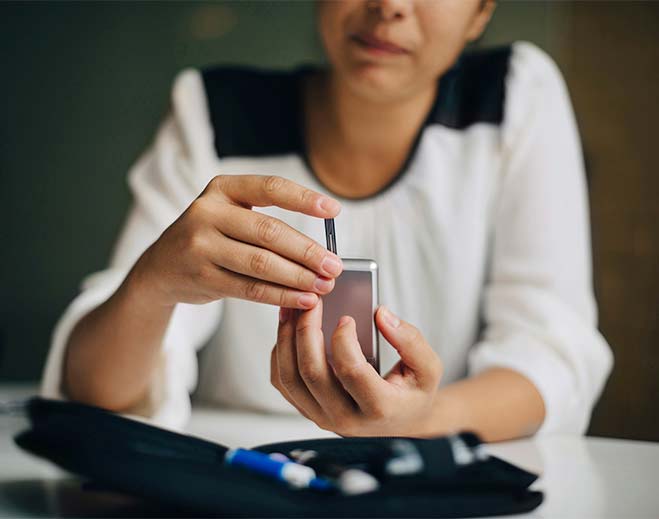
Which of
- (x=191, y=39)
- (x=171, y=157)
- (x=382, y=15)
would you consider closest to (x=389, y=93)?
(x=382, y=15)

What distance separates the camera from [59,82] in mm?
1141

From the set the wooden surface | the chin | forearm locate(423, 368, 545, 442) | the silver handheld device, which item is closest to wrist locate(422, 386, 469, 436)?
forearm locate(423, 368, 545, 442)

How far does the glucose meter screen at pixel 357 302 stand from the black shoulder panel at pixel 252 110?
30 cm

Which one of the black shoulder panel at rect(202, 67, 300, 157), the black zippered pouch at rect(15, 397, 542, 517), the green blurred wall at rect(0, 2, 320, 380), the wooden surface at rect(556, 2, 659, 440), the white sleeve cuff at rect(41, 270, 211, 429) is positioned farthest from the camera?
the green blurred wall at rect(0, 2, 320, 380)

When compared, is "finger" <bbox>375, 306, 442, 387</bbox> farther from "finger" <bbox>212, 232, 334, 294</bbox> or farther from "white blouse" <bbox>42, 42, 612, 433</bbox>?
"white blouse" <bbox>42, 42, 612, 433</bbox>

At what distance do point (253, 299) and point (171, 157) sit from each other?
329mm

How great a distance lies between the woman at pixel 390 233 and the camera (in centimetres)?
41

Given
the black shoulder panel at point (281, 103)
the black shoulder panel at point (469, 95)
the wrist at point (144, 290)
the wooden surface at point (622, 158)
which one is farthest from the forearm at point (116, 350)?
the wooden surface at point (622, 158)

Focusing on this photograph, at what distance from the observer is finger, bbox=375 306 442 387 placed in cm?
→ 35

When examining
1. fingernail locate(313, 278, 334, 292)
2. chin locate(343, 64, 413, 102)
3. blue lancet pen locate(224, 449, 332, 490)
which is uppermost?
chin locate(343, 64, 413, 102)

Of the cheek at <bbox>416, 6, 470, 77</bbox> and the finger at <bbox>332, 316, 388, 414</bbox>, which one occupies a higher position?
the cheek at <bbox>416, 6, 470, 77</bbox>

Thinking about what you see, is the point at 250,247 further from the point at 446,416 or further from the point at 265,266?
the point at 446,416

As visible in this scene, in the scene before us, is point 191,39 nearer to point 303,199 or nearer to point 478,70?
point 478,70

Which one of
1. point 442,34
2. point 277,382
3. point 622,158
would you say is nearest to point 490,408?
point 277,382
